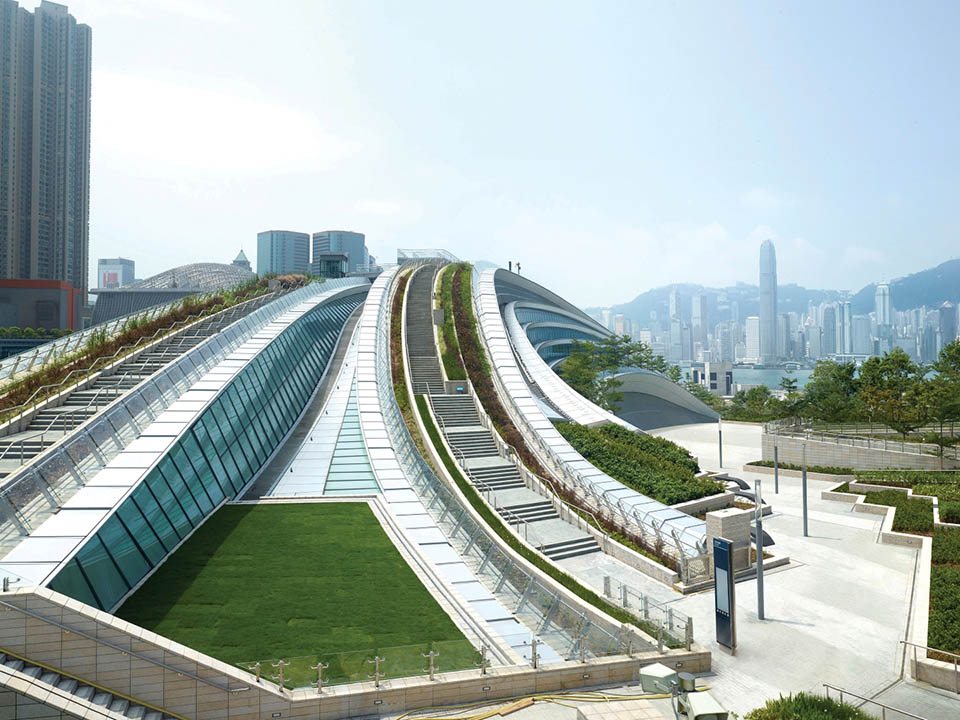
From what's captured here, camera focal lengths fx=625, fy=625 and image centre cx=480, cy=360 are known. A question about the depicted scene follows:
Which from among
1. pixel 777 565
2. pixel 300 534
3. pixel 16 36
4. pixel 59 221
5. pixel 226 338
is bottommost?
pixel 777 565

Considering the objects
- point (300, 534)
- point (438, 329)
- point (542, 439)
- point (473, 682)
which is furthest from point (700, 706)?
point (438, 329)

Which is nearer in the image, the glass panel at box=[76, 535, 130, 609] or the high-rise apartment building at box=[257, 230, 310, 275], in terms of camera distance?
the glass panel at box=[76, 535, 130, 609]

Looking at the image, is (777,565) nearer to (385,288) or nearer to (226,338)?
(226,338)

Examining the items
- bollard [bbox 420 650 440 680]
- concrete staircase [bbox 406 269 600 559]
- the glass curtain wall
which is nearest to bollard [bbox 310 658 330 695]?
bollard [bbox 420 650 440 680]

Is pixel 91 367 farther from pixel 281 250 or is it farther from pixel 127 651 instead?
pixel 281 250

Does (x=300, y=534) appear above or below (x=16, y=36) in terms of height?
below

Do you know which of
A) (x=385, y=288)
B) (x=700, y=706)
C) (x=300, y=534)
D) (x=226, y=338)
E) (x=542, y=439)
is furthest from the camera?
(x=385, y=288)

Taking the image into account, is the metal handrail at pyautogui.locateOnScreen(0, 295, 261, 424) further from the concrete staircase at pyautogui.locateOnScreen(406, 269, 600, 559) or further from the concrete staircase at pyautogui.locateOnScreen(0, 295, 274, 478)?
Result: the concrete staircase at pyautogui.locateOnScreen(406, 269, 600, 559)

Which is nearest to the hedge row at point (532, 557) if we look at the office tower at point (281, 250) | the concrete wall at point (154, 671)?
the concrete wall at point (154, 671)
